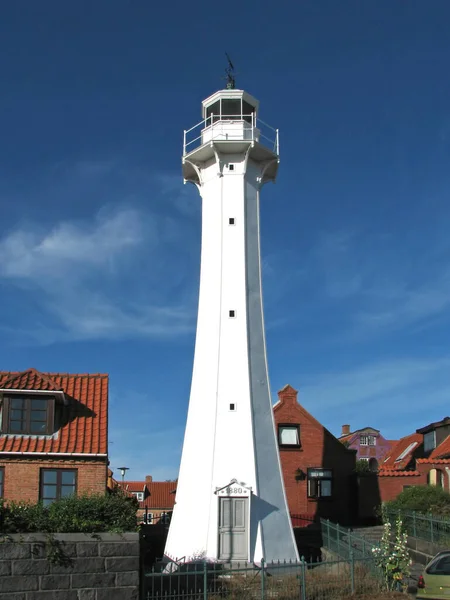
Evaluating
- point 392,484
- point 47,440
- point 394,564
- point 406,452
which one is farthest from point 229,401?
point 406,452

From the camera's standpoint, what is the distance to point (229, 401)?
88.2ft

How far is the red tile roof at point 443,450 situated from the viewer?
35706 mm

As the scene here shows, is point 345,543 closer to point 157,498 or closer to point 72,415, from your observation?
point 72,415

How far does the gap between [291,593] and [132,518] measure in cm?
563

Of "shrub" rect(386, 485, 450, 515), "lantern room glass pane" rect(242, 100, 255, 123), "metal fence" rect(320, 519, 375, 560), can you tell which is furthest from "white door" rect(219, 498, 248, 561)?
"lantern room glass pane" rect(242, 100, 255, 123)

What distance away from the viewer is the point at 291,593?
17.3 meters

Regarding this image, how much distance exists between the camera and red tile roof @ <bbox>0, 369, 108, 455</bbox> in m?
24.8

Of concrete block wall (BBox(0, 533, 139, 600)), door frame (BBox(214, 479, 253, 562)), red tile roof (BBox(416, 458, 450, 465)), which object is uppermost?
red tile roof (BBox(416, 458, 450, 465))

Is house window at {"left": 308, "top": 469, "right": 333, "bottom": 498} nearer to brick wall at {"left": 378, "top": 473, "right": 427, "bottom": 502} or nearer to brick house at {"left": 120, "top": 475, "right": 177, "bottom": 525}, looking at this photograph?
brick wall at {"left": 378, "top": 473, "right": 427, "bottom": 502}

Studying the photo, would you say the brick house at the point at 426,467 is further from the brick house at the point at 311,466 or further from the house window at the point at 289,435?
the house window at the point at 289,435

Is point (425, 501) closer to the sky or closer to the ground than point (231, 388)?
closer to the ground

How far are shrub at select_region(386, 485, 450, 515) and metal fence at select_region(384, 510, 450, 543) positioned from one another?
6.38ft

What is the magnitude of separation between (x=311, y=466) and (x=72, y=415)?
18.3 m

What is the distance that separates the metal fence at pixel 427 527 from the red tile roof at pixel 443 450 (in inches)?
339
